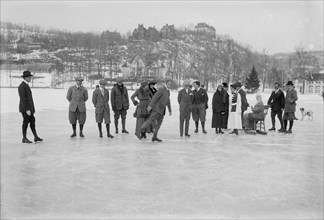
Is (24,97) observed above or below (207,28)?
below

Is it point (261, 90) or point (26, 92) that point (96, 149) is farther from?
point (261, 90)

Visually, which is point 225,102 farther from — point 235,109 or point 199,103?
point 199,103

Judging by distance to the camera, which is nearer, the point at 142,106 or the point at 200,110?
the point at 142,106

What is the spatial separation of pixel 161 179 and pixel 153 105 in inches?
130

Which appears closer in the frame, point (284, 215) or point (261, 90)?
point (284, 215)

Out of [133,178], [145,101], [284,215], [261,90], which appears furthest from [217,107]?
[261,90]

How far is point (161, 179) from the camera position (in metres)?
4.84

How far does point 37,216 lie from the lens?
3.40 m

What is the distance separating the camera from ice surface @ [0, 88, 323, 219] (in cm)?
362

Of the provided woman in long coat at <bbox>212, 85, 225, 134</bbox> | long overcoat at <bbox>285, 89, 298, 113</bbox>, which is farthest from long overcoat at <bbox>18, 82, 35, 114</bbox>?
long overcoat at <bbox>285, 89, 298, 113</bbox>

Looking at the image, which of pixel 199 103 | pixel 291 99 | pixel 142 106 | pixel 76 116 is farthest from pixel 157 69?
pixel 76 116

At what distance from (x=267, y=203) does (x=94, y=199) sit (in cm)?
215

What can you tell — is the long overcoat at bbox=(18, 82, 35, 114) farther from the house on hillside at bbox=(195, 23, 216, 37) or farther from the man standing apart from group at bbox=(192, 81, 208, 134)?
the man standing apart from group at bbox=(192, 81, 208, 134)

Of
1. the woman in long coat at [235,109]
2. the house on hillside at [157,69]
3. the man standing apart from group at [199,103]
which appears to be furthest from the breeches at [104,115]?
the house on hillside at [157,69]
